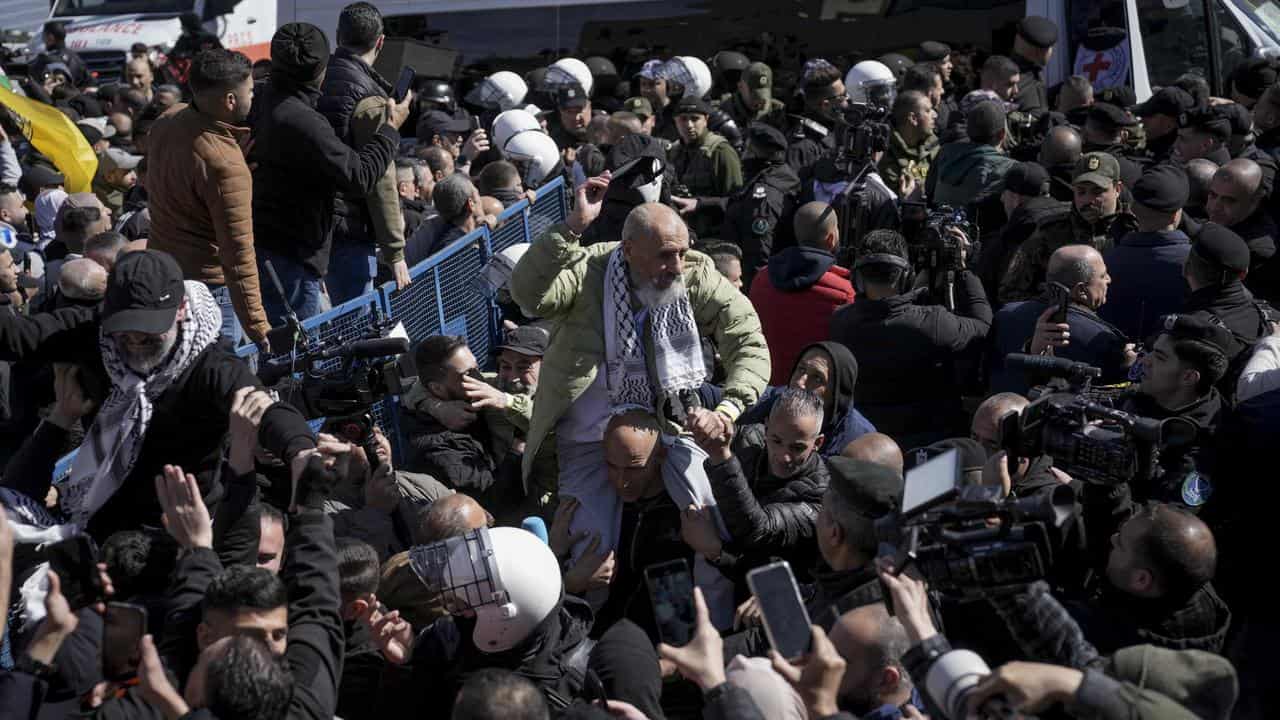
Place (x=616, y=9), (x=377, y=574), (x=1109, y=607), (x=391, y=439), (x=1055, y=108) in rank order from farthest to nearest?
(x=616, y=9) → (x=1055, y=108) → (x=391, y=439) → (x=377, y=574) → (x=1109, y=607)

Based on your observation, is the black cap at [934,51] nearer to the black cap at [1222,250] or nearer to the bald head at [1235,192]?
the bald head at [1235,192]

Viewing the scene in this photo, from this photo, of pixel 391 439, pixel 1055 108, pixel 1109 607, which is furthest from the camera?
pixel 1055 108

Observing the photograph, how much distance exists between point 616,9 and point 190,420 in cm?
961

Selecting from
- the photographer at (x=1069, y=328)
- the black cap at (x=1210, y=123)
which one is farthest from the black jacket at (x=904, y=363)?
the black cap at (x=1210, y=123)

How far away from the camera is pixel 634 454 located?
15.4ft

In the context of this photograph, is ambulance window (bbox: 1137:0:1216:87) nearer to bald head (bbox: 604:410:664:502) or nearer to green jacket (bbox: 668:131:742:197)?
green jacket (bbox: 668:131:742:197)

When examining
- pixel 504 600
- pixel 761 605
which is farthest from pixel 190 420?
pixel 761 605

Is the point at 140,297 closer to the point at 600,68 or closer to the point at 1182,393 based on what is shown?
the point at 1182,393

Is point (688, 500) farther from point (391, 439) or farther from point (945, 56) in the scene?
point (945, 56)

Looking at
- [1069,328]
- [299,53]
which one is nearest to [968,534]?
[1069,328]

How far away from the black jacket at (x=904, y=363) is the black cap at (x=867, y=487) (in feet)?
5.84

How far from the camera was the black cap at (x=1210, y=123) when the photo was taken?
7.67m

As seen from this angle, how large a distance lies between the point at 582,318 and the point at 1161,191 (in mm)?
2647

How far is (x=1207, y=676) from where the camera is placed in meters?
2.86
